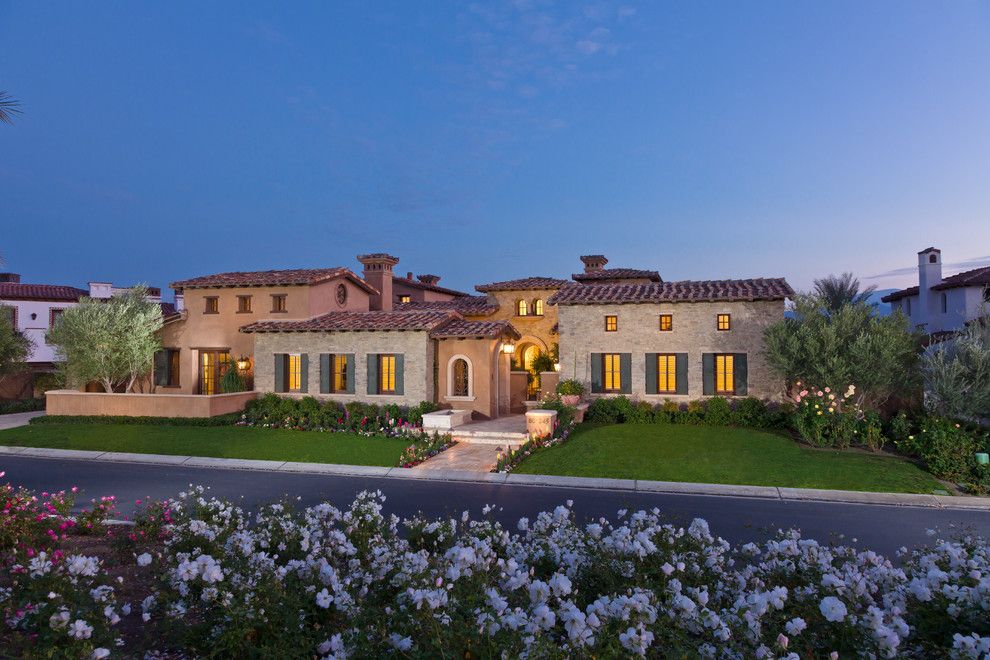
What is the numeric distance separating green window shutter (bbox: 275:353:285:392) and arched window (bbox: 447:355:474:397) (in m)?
7.31

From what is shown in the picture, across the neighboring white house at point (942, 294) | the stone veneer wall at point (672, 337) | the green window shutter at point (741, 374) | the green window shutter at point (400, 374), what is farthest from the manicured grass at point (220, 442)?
the neighboring white house at point (942, 294)

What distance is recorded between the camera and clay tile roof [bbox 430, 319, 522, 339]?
2286 centimetres

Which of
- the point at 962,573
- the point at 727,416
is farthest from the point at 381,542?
the point at 727,416

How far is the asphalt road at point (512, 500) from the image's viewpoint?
35.2 ft

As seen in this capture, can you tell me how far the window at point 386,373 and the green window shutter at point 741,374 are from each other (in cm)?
1334

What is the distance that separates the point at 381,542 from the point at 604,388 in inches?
708

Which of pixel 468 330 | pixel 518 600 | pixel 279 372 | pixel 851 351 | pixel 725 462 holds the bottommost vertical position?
pixel 725 462

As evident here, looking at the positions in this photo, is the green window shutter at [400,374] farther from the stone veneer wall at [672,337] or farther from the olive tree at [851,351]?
the olive tree at [851,351]

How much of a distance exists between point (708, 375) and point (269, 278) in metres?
19.6

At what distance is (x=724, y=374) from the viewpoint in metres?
22.1

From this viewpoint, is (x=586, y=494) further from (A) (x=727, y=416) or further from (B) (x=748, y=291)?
(B) (x=748, y=291)

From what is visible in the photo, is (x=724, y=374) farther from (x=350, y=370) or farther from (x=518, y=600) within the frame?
(x=518, y=600)

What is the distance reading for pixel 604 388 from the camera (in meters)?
23.3

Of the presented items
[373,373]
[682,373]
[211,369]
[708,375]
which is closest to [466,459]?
[373,373]
